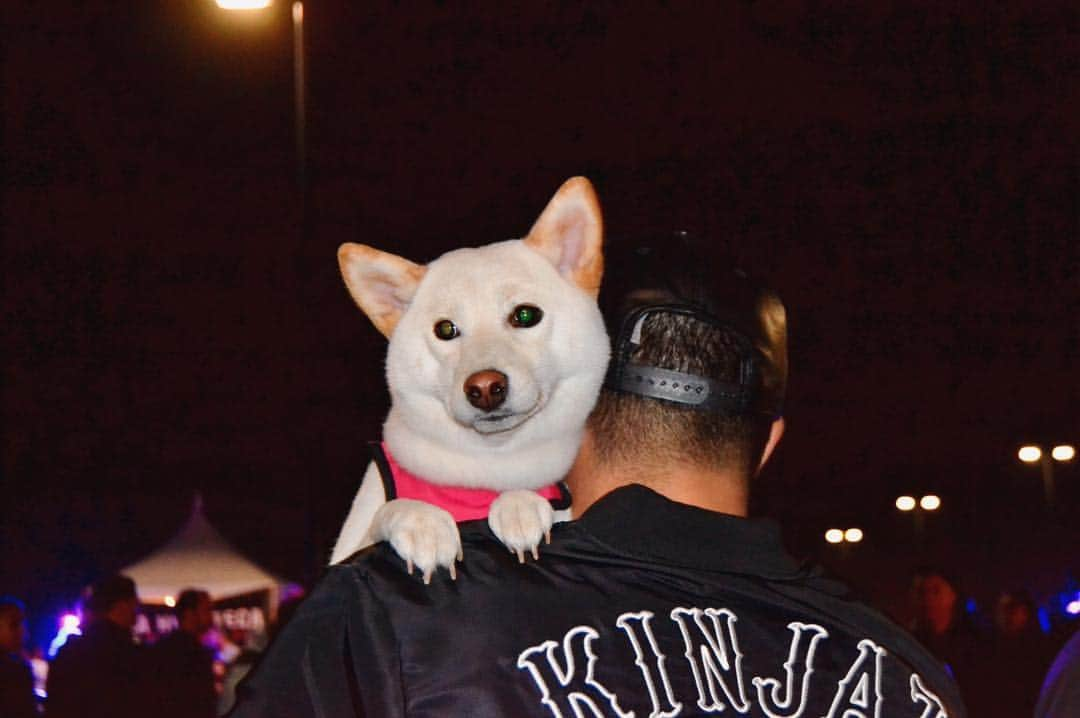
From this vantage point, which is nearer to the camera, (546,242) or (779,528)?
(779,528)

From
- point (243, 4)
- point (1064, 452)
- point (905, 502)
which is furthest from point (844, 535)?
point (243, 4)

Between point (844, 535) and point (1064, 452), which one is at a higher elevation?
point (1064, 452)

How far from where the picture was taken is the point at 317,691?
5.58ft

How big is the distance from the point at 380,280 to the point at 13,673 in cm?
478

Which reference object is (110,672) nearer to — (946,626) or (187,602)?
(187,602)

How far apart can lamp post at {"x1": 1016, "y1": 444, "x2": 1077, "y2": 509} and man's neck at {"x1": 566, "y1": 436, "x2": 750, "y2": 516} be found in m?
13.6

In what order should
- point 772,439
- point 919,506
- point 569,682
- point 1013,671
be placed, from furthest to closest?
point 919,506, point 1013,671, point 772,439, point 569,682

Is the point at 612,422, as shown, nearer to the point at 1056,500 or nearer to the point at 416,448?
the point at 416,448

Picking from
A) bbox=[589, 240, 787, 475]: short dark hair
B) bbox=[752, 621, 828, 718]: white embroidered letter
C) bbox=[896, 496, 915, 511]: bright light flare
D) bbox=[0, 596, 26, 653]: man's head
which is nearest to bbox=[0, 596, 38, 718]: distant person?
bbox=[0, 596, 26, 653]: man's head

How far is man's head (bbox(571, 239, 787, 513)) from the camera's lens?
2186mm

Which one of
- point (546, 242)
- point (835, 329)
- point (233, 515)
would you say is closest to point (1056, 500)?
point (835, 329)

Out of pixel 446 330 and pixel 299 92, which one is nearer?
pixel 446 330

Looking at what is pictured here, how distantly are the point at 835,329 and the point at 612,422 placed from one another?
9366 mm

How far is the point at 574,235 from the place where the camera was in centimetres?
302
